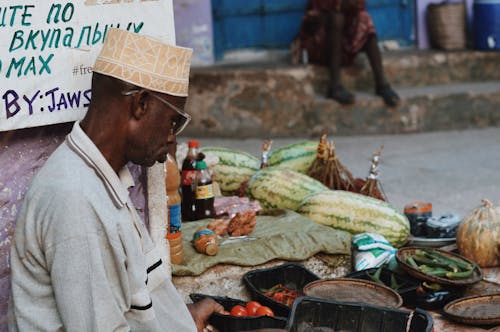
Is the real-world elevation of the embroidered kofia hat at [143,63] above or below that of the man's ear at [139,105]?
above

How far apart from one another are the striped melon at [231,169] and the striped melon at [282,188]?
36cm

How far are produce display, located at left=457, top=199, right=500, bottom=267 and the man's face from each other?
2976 mm

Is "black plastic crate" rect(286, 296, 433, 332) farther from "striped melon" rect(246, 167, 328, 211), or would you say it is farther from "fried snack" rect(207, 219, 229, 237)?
"striped melon" rect(246, 167, 328, 211)

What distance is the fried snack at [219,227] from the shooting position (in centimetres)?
554

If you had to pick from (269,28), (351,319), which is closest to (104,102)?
(351,319)

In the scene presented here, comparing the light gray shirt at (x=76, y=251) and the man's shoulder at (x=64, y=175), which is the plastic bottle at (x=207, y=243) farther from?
the man's shoulder at (x=64, y=175)

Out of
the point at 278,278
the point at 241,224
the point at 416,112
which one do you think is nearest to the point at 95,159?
the point at 278,278

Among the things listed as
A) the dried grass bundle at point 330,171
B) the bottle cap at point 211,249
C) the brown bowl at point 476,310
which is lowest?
the brown bowl at point 476,310

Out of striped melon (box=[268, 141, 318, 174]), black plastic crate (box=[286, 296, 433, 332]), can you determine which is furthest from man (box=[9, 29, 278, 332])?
striped melon (box=[268, 141, 318, 174])

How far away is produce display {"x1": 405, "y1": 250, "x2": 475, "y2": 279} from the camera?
5152 millimetres

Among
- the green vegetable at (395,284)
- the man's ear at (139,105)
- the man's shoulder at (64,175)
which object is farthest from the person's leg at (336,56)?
the man's shoulder at (64,175)

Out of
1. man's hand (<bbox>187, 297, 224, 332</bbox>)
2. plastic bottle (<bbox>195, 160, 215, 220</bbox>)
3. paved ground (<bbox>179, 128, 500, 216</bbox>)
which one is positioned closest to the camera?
man's hand (<bbox>187, 297, 224, 332</bbox>)

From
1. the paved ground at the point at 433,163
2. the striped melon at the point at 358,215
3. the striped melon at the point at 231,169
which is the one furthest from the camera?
the paved ground at the point at 433,163

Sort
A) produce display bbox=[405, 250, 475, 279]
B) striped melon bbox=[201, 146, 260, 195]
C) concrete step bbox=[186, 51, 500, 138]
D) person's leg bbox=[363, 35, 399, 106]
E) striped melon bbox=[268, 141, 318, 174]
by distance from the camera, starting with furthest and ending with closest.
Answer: person's leg bbox=[363, 35, 399, 106]
concrete step bbox=[186, 51, 500, 138]
striped melon bbox=[268, 141, 318, 174]
striped melon bbox=[201, 146, 260, 195]
produce display bbox=[405, 250, 475, 279]
